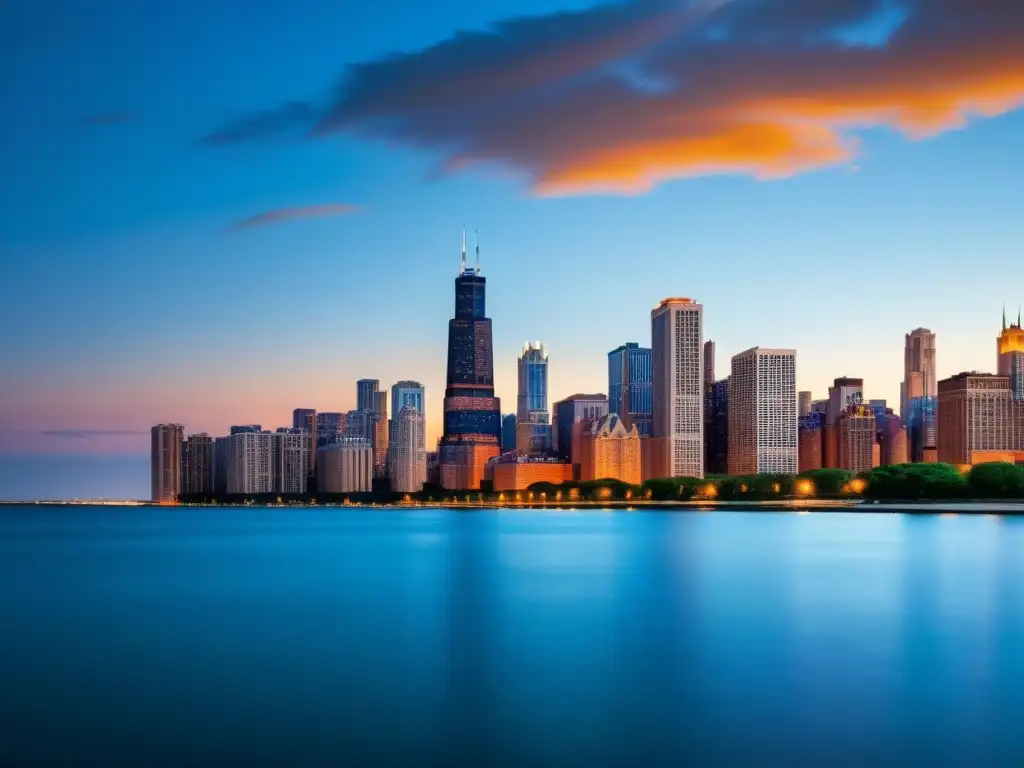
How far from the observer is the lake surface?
27.7m

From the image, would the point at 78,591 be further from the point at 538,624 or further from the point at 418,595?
the point at 538,624

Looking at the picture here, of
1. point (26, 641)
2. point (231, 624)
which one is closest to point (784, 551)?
point (231, 624)

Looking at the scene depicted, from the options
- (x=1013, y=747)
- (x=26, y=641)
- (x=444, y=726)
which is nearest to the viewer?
(x=1013, y=747)

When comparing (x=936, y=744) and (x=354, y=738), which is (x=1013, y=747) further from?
(x=354, y=738)

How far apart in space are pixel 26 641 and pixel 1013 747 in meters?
38.6

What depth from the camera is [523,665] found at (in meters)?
38.9

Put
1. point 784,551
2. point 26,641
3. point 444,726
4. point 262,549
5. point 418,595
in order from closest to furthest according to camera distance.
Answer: point 444,726 → point 26,641 → point 418,595 → point 784,551 → point 262,549

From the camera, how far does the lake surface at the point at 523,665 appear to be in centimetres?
2767

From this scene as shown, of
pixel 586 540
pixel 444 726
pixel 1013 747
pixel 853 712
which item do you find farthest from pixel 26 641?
pixel 586 540

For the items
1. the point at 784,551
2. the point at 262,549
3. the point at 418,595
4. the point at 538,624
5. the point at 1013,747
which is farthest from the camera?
the point at 262,549

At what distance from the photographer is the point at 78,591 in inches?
2776

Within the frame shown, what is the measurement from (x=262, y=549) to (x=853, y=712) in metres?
99.6

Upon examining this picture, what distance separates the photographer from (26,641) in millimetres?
46656

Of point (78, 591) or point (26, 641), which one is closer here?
point (26, 641)
